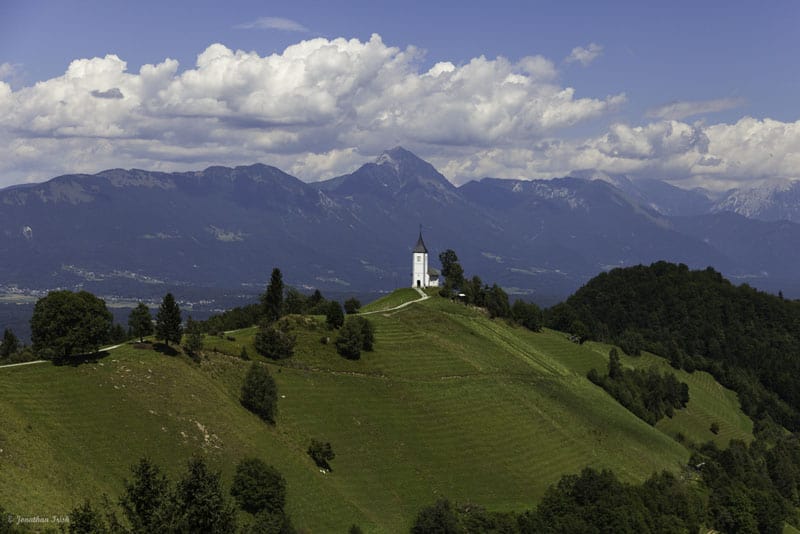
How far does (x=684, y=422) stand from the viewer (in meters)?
164

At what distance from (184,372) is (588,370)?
4173 inches

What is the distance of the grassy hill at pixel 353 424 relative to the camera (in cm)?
6881

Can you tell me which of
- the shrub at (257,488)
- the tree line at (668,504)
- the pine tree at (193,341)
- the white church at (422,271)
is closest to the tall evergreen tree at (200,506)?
the shrub at (257,488)

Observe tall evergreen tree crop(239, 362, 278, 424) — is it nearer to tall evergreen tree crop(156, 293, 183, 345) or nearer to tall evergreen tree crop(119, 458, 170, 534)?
tall evergreen tree crop(156, 293, 183, 345)

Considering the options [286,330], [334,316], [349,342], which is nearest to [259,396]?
[286,330]

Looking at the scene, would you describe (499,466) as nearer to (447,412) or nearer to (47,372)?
(447,412)

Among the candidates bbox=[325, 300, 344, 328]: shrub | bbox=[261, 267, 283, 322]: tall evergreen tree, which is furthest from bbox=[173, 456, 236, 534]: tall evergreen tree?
bbox=[325, 300, 344, 328]: shrub

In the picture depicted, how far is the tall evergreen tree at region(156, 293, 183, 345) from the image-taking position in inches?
3583

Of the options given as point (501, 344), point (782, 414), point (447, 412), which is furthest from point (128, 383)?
point (782, 414)

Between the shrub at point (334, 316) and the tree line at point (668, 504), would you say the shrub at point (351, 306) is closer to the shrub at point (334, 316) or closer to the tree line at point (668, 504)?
the shrub at point (334, 316)

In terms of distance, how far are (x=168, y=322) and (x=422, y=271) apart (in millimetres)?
98201

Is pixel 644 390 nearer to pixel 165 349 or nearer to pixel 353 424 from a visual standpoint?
pixel 353 424

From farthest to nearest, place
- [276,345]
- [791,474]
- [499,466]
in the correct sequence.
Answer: [791,474]
[276,345]
[499,466]

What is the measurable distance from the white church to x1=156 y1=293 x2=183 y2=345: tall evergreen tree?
9401 cm
